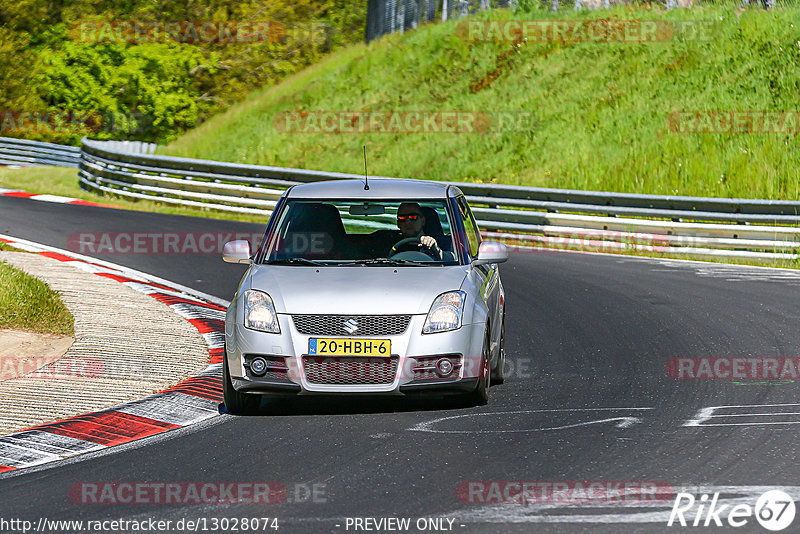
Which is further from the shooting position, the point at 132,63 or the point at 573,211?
the point at 132,63

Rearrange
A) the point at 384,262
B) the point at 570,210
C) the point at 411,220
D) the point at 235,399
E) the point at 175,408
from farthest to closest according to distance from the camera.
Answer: the point at 570,210 < the point at 411,220 < the point at 384,262 < the point at 175,408 < the point at 235,399

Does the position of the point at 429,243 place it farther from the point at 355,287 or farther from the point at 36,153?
the point at 36,153

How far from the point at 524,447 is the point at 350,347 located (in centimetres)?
136

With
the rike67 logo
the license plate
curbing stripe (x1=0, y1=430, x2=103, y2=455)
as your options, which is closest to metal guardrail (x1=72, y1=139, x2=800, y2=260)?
the license plate

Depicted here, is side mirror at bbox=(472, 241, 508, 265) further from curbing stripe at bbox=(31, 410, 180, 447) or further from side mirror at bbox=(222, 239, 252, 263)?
curbing stripe at bbox=(31, 410, 180, 447)

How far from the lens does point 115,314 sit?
12.0 meters

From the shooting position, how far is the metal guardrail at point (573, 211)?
58.0 feet

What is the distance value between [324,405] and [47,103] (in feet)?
140

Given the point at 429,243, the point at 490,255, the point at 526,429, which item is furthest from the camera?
the point at 429,243

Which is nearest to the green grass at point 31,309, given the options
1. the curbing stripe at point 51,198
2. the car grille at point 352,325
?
the car grille at point 352,325

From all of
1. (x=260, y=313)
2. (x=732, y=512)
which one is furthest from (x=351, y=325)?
(x=732, y=512)

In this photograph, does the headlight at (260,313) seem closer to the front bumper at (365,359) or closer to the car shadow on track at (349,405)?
the front bumper at (365,359)

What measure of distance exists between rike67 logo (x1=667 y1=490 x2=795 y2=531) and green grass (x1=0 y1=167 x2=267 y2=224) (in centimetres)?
1831

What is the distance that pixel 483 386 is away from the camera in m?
8.05
